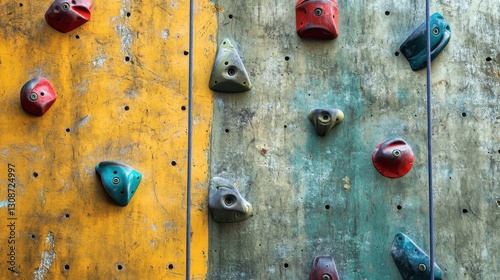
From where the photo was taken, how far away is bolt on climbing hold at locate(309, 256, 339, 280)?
13.0 feet

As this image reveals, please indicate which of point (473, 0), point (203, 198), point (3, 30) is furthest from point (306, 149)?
point (3, 30)

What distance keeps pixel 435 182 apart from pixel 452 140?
0.89 feet

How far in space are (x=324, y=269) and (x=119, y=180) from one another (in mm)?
1263

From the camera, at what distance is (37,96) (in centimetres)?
404

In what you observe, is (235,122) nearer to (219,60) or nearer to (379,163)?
(219,60)

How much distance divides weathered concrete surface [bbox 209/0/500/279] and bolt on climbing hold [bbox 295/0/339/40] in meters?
0.06

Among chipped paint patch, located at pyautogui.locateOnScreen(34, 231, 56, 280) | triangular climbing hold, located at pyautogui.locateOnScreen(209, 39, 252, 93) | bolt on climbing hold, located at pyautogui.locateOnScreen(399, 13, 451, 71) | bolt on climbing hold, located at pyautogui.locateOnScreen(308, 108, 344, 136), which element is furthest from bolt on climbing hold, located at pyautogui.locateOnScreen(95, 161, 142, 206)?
bolt on climbing hold, located at pyautogui.locateOnScreen(399, 13, 451, 71)

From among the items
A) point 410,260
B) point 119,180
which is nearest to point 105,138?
point 119,180

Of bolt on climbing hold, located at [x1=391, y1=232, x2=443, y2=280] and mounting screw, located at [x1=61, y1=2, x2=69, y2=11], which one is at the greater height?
mounting screw, located at [x1=61, y1=2, x2=69, y2=11]

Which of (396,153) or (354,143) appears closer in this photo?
(396,153)

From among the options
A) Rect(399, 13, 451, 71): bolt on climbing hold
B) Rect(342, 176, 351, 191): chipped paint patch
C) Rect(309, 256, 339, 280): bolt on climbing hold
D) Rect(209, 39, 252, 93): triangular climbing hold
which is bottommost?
Rect(309, 256, 339, 280): bolt on climbing hold

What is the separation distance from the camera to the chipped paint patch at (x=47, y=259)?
3984 mm

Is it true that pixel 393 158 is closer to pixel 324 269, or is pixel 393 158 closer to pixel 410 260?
pixel 410 260

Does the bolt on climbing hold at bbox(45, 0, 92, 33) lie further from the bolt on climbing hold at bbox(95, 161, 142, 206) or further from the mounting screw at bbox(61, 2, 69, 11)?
the bolt on climbing hold at bbox(95, 161, 142, 206)
